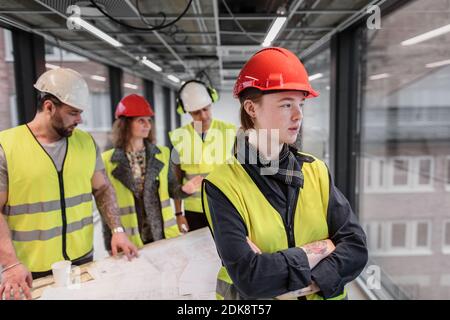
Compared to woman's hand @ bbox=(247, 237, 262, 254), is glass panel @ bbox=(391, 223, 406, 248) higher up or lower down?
lower down

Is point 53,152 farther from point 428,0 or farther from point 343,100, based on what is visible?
point 343,100

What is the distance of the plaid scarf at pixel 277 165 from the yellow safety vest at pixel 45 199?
78 cm

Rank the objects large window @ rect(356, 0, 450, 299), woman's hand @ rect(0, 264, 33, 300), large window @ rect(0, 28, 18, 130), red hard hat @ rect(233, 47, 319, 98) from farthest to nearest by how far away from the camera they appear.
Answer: large window @ rect(356, 0, 450, 299)
large window @ rect(0, 28, 18, 130)
woman's hand @ rect(0, 264, 33, 300)
red hard hat @ rect(233, 47, 319, 98)

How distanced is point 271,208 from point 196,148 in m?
1.36

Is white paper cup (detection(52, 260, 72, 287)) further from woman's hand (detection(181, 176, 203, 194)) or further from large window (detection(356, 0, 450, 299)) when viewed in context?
large window (detection(356, 0, 450, 299))

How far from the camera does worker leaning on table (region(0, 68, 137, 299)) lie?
112 cm

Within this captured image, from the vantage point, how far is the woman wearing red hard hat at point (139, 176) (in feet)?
5.68

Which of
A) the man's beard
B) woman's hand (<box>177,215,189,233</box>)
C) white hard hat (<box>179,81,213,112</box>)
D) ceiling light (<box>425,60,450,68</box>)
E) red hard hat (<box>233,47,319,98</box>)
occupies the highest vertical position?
ceiling light (<box>425,60,450,68</box>)

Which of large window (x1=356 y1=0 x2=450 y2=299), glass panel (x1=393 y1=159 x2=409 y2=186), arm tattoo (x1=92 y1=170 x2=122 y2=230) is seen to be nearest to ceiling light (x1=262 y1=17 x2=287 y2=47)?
large window (x1=356 y1=0 x2=450 y2=299)

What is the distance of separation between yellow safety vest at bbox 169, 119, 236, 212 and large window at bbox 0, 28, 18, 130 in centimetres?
92

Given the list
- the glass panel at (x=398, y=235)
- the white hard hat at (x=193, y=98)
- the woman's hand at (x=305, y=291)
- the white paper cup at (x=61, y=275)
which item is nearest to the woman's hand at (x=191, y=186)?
the white hard hat at (x=193, y=98)

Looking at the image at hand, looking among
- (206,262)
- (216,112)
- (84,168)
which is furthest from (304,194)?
(216,112)

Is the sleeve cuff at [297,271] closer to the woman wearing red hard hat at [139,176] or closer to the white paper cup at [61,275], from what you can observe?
the white paper cup at [61,275]

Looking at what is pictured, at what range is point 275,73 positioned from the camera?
72cm
